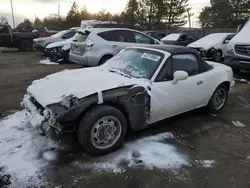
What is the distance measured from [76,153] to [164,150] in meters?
1.27

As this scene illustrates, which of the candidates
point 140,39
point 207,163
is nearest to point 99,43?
point 140,39

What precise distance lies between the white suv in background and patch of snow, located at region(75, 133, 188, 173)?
218 inches

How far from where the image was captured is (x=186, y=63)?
15.3ft

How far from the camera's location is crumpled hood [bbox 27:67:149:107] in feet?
11.5

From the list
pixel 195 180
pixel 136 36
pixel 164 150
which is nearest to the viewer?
pixel 195 180

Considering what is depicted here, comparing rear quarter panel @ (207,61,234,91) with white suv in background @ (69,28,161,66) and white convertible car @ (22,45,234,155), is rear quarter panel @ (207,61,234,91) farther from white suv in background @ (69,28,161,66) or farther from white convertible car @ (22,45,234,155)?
white suv in background @ (69,28,161,66)

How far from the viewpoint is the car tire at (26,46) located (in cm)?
1800

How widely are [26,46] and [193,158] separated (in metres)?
17.1

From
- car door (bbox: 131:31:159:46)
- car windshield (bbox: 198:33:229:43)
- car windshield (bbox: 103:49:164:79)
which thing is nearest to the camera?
car windshield (bbox: 103:49:164:79)

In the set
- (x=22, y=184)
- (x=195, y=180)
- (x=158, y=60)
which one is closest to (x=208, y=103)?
(x=158, y=60)

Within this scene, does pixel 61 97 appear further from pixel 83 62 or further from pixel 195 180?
pixel 83 62

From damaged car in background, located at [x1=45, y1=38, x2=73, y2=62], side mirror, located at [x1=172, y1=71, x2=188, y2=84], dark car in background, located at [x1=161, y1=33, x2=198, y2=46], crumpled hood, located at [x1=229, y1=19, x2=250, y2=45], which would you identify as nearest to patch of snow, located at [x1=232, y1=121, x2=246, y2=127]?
side mirror, located at [x1=172, y1=71, x2=188, y2=84]

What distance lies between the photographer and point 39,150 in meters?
3.64

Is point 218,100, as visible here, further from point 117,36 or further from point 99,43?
point 117,36
